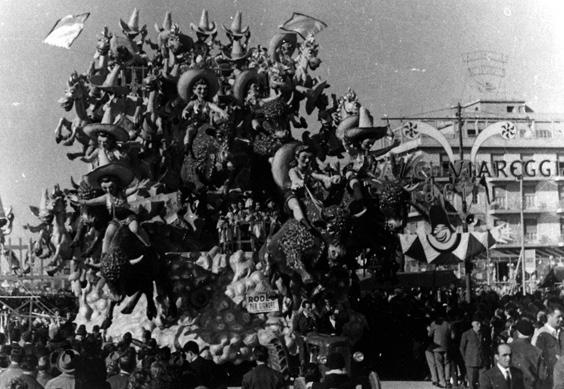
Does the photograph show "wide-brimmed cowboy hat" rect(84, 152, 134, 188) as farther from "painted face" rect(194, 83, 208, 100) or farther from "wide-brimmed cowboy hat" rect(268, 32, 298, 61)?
"wide-brimmed cowboy hat" rect(268, 32, 298, 61)

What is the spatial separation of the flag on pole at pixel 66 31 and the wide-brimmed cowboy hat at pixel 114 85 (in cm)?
172

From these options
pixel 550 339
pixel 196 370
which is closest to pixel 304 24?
pixel 550 339

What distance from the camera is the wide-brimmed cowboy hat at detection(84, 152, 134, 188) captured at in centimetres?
1598

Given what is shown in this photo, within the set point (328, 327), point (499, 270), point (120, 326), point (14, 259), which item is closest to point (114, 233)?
point (120, 326)

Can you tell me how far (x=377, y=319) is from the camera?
20.3 meters

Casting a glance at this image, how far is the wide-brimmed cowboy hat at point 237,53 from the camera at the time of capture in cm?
2111

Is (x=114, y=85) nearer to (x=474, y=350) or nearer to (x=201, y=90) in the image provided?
(x=201, y=90)

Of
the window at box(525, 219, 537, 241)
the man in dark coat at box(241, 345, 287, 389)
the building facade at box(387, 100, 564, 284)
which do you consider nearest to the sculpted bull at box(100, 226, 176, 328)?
the man in dark coat at box(241, 345, 287, 389)

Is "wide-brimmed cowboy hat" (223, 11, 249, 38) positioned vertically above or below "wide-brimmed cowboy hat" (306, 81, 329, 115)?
above

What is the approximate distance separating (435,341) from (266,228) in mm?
4530

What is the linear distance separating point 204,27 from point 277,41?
2326mm

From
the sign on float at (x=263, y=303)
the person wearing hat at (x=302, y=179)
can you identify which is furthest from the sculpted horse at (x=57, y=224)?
the person wearing hat at (x=302, y=179)

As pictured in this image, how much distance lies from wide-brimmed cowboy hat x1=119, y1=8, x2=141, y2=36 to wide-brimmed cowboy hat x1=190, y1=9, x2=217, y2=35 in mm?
1361

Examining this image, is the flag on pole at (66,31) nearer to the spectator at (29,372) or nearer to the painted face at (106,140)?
the painted face at (106,140)
